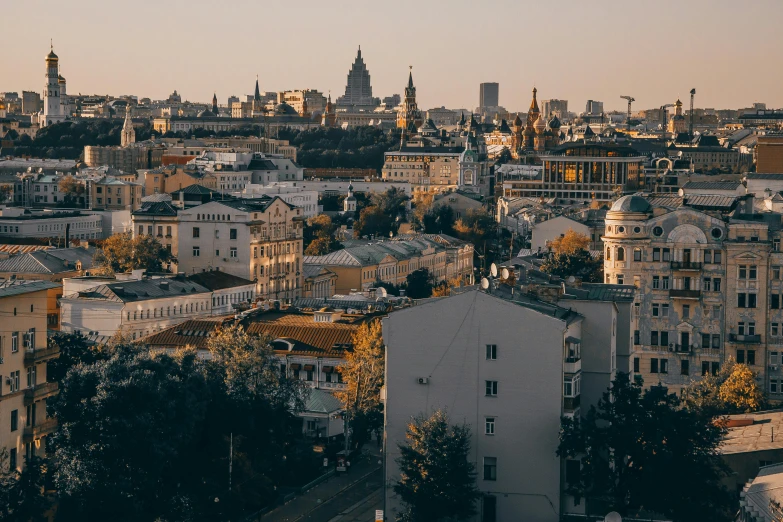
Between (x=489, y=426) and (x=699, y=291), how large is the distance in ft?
43.9

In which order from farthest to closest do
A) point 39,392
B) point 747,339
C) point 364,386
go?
point 747,339, point 364,386, point 39,392

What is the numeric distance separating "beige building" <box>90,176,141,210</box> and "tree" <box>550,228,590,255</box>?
40.7 m

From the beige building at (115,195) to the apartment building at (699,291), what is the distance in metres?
63.4

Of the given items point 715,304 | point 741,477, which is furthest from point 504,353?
point 715,304

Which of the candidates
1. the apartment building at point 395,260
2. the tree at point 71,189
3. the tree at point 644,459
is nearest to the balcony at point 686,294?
the tree at point 644,459

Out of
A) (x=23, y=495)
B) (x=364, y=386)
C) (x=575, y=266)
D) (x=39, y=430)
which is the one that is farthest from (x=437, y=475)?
(x=575, y=266)

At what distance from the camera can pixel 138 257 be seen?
58.4 metres

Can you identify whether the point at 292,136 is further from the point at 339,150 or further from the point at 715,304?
the point at 715,304

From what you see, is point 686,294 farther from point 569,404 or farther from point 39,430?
point 39,430

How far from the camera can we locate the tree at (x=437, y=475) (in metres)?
26.5

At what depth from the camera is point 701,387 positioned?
36.5 metres

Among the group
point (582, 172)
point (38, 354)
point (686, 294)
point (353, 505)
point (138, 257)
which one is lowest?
point (353, 505)

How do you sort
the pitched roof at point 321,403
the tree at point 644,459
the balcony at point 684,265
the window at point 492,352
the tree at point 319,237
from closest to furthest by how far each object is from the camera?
the tree at point 644,459
the window at point 492,352
the pitched roof at point 321,403
the balcony at point 684,265
the tree at point 319,237

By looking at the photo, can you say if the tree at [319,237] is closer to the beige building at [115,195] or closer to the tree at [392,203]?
the tree at [392,203]
